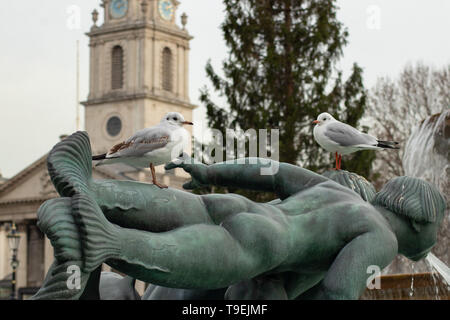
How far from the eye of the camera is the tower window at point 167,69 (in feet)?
307

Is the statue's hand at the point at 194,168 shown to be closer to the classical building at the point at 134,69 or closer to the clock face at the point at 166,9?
the classical building at the point at 134,69

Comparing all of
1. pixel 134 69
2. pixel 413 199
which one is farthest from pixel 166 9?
pixel 413 199

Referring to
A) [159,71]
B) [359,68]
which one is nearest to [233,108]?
[359,68]

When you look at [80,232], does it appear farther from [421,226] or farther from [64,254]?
[421,226]

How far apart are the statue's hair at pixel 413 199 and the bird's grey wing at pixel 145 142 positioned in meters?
1.07

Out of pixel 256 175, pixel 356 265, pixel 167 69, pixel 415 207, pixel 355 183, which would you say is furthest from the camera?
pixel 167 69

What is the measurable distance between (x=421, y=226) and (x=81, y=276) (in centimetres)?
173

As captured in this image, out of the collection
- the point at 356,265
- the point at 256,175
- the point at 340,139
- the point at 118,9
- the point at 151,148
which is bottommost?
the point at 356,265

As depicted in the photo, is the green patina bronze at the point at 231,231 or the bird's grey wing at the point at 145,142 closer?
the green patina bronze at the point at 231,231

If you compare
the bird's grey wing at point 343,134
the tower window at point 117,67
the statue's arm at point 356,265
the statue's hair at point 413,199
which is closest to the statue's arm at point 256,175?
the statue's hair at point 413,199

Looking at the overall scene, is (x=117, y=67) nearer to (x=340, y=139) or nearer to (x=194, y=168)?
(x=340, y=139)

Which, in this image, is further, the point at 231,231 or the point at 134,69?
the point at 134,69

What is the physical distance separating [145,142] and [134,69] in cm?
8715

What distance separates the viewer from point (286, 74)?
2594cm
